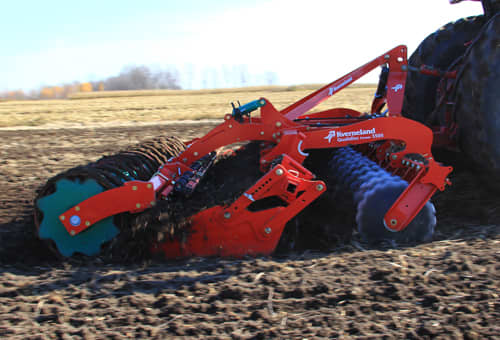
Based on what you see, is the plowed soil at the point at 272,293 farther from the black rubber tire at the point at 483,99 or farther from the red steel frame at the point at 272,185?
the black rubber tire at the point at 483,99

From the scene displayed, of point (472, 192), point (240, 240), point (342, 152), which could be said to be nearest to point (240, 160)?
point (342, 152)

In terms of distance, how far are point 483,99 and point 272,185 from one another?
2266 millimetres

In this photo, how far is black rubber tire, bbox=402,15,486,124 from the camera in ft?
17.9

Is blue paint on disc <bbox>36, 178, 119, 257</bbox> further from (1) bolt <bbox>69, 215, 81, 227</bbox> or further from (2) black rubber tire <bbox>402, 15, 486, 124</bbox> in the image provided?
(2) black rubber tire <bbox>402, 15, 486, 124</bbox>

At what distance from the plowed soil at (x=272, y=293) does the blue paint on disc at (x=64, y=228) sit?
0.15 meters

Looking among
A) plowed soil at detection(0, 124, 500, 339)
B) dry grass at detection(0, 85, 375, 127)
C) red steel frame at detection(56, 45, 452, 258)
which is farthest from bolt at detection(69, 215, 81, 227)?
dry grass at detection(0, 85, 375, 127)

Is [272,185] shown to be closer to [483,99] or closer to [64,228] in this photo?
[64,228]

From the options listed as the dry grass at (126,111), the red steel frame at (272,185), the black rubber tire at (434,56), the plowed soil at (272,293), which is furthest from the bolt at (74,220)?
the dry grass at (126,111)

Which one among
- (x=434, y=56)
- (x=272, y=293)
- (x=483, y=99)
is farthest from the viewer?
(x=434, y=56)

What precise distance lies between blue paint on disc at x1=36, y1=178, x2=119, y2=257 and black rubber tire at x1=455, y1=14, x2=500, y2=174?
368 cm

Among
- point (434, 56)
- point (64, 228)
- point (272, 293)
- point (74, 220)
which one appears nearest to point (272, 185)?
point (272, 293)

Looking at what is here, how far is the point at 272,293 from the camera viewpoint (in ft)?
9.35

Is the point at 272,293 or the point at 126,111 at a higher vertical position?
the point at 126,111

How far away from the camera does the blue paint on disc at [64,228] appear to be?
3.77 metres
